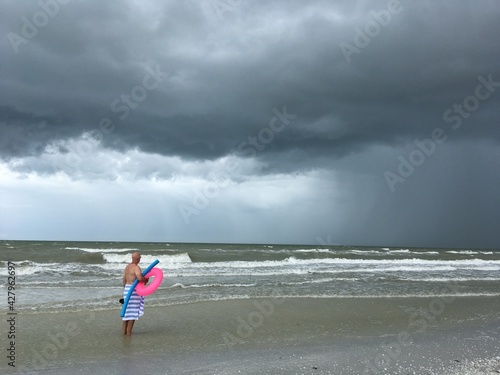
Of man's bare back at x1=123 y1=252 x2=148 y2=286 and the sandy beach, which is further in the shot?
man's bare back at x1=123 y1=252 x2=148 y2=286

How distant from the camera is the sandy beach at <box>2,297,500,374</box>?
666 cm

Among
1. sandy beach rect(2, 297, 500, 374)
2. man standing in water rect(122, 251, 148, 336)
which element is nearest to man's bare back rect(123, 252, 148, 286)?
man standing in water rect(122, 251, 148, 336)

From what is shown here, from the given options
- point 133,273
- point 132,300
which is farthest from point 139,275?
point 132,300

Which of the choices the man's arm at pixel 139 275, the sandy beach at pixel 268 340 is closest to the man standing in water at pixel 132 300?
the man's arm at pixel 139 275

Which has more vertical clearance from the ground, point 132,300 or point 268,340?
point 132,300

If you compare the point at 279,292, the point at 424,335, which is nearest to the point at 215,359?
the point at 424,335

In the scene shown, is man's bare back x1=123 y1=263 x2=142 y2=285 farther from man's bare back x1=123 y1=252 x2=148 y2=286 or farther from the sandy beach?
the sandy beach

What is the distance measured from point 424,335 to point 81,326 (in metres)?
7.82

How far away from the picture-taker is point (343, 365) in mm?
6699

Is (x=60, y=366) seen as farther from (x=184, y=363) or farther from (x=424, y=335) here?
(x=424, y=335)

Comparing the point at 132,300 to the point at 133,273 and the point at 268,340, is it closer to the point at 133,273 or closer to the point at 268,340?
the point at 133,273

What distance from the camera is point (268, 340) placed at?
866 cm

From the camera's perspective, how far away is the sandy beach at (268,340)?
21.9 feet

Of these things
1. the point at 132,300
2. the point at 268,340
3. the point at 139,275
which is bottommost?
the point at 268,340
